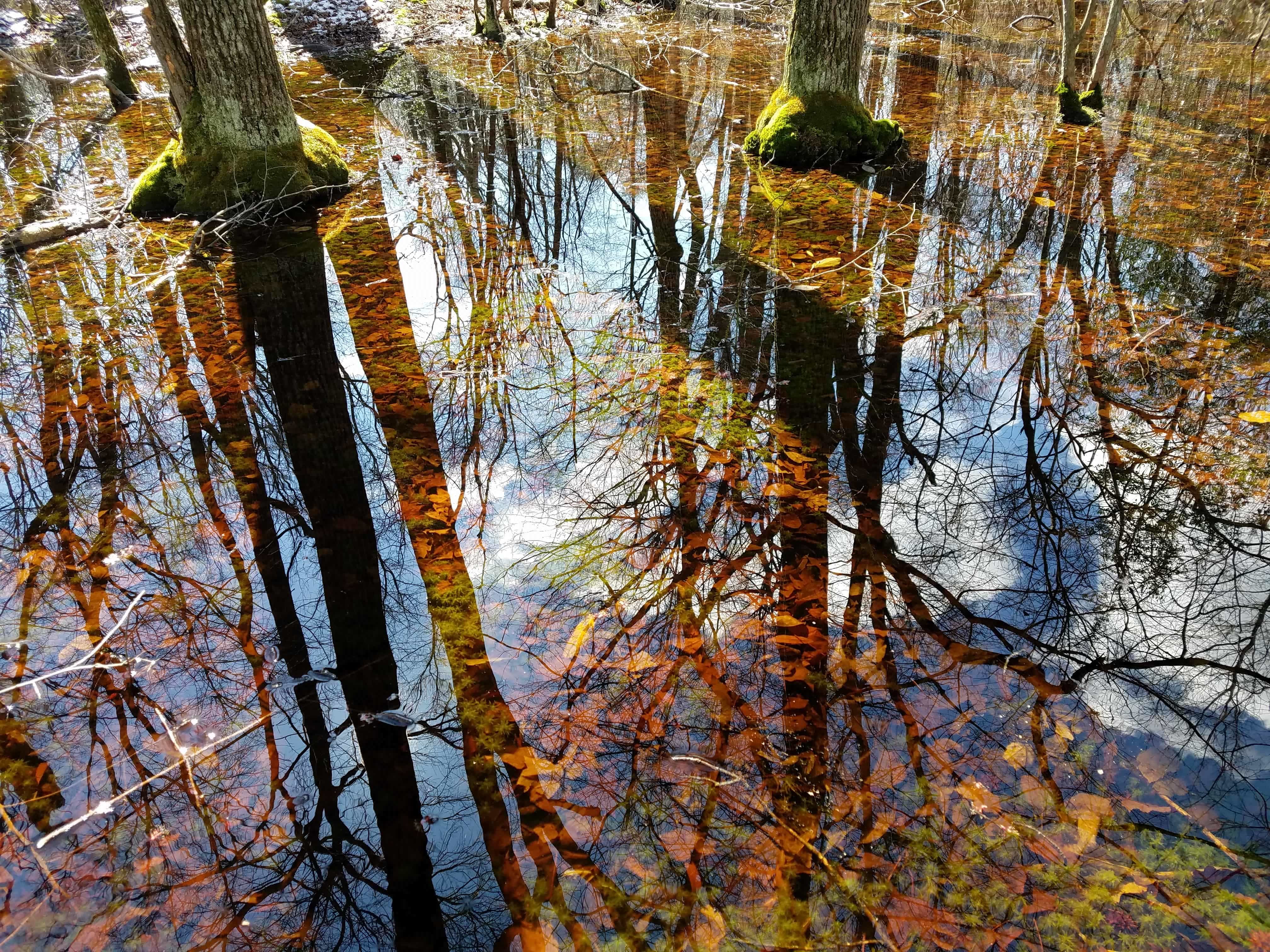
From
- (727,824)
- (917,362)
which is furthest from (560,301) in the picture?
(727,824)

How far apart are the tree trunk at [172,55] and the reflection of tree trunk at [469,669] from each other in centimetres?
322

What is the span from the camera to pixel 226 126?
22.4 feet

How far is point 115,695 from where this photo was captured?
9.82 ft

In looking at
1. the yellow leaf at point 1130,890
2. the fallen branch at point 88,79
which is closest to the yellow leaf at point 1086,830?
the yellow leaf at point 1130,890

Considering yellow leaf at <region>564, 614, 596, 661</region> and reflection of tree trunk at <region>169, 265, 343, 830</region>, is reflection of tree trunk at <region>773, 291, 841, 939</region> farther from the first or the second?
reflection of tree trunk at <region>169, 265, 343, 830</region>

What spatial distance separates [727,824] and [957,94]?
422 inches

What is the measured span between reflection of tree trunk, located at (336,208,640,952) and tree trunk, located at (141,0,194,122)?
3216 mm

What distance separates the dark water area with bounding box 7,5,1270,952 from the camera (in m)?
2.40

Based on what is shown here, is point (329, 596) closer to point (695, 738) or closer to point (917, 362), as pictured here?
point (695, 738)

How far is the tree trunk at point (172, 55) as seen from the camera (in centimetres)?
645

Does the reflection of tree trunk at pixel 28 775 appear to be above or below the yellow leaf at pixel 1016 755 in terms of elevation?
below

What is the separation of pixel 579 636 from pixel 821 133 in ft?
21.5

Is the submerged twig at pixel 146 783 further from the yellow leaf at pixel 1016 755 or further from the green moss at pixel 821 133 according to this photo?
the green moss at pixel 821 133

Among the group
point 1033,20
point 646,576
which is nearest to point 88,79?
point 646,576
